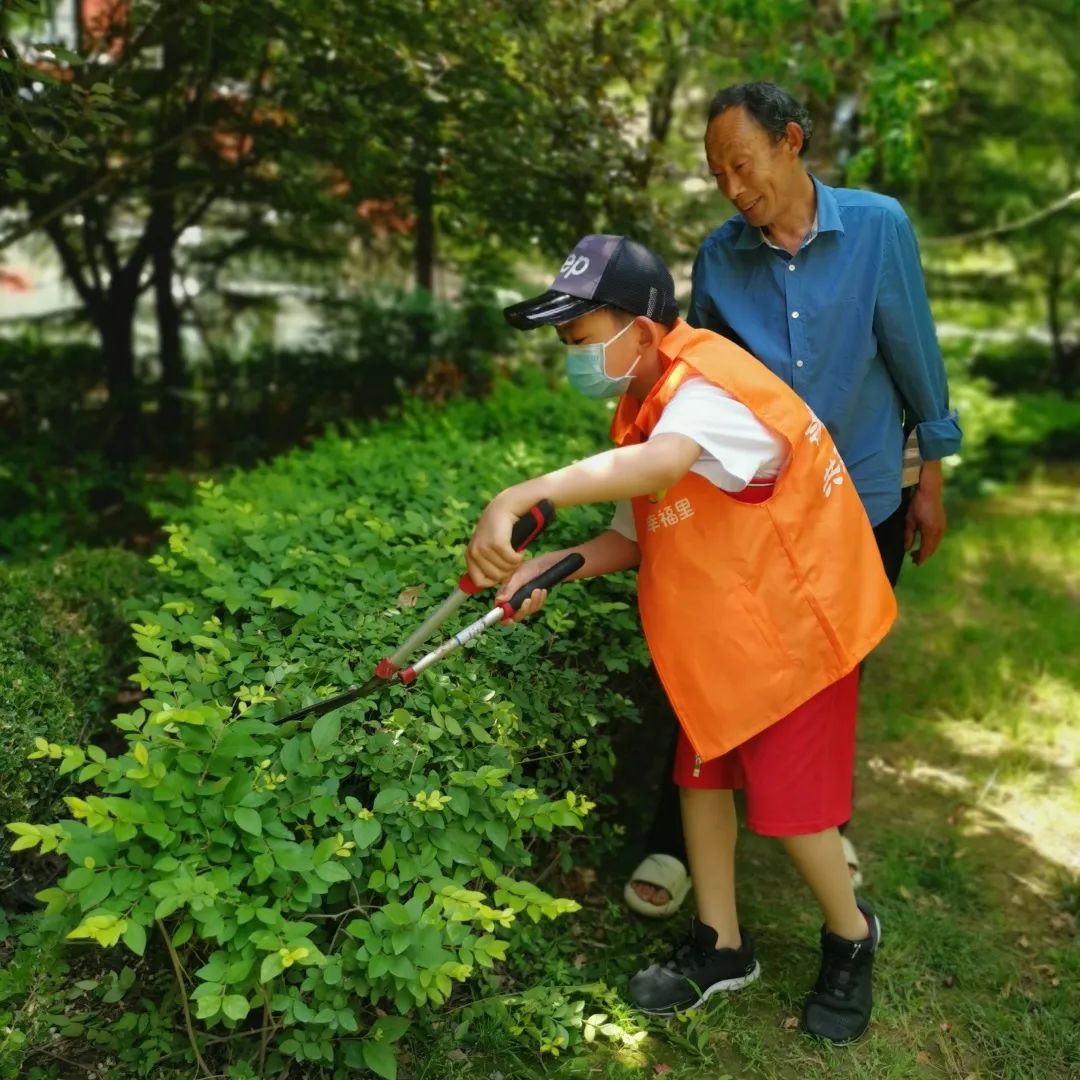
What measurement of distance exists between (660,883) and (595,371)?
164cm

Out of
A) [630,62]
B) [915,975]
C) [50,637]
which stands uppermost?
[630,62]

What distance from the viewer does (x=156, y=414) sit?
9.15 m

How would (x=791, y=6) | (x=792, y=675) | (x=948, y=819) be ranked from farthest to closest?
(x=791, y=6) → (x=948, y=819) → (x=792, y=675)

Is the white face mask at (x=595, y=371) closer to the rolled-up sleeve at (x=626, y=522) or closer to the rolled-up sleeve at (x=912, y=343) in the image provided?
the rolled-up sleeve at (x=626, y=522)

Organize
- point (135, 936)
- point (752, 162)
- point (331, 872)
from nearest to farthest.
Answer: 1. point (135, 936)
2. point (331, 872)
3. point (752, 162)

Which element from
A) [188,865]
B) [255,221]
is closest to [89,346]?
[255,221]

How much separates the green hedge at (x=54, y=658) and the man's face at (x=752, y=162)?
7.34ft

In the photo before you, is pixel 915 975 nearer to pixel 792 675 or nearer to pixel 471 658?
pixel 792 675

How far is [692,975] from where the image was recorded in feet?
10.2

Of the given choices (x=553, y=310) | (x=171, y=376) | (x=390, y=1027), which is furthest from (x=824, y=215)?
(x=171, y=376)

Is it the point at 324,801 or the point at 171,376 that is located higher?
the point at 324,801

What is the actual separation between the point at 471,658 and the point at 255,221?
22.8 feet

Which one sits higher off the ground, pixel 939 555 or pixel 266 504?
pixel 266 504

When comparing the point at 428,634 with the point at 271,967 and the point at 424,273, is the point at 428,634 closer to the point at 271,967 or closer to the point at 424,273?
the point at 271,967
